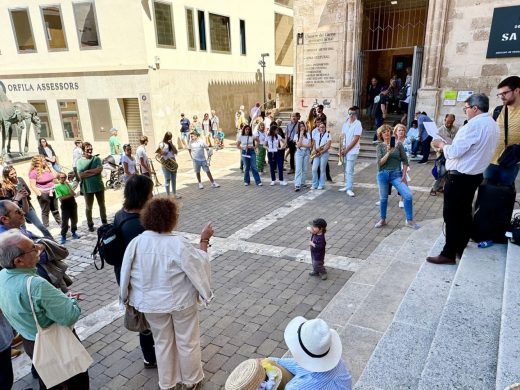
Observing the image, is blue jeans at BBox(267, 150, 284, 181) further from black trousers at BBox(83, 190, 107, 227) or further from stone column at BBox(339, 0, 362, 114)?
black trousers at BBox(83, 190, 107, 227)

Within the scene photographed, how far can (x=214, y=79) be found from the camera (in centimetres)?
2044

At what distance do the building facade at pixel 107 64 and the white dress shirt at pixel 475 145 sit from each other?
1496 centimetres

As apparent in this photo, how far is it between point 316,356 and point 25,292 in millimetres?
2010

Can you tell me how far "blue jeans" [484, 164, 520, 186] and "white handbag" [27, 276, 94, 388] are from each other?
4700mm

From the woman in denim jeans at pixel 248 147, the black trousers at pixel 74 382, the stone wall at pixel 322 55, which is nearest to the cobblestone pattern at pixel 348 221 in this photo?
the woman in denim jeans at pixel 248 147

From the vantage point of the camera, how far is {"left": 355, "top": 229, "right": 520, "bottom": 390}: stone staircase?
2.55 metres

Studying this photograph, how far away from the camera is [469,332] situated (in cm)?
296

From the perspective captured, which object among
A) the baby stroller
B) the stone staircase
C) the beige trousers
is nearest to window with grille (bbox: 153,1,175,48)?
the baby stroller

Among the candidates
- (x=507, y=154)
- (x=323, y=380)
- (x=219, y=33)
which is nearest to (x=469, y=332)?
(x=323, y=380)

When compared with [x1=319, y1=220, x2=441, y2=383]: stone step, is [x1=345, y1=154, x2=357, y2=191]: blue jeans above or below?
above

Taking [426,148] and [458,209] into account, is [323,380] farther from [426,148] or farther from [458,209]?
[426,148]

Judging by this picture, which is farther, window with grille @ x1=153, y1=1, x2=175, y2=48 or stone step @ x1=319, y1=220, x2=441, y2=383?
window with grille @ x1=153, y1=1, x2=175, y2=48

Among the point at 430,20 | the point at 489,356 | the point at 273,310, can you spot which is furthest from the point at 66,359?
the point at 430,20

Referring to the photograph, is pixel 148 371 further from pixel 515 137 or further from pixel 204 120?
pixel 204 120
